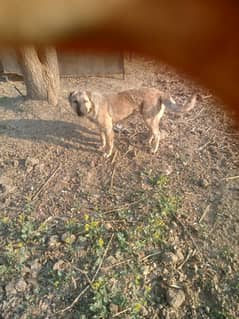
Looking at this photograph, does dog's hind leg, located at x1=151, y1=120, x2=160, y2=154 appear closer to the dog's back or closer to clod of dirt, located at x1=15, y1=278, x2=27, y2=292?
the dog's back

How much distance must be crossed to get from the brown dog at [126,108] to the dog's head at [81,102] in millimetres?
15

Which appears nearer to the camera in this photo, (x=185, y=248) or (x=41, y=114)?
(x=185, y=248)

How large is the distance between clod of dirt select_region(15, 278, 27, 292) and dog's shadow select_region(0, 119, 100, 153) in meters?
1.07

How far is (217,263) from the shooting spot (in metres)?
1.49

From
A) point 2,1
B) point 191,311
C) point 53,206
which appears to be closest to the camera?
point 2,1

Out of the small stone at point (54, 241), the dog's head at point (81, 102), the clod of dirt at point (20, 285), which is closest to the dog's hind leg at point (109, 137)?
the dog's head at point (81, 102)

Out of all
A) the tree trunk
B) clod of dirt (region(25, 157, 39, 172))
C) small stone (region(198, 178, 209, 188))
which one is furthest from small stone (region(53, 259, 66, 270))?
the tree trunk

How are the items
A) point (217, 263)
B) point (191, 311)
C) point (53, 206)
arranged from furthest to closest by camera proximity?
point (53, 206) → point (217, 263) → point (191, 311)

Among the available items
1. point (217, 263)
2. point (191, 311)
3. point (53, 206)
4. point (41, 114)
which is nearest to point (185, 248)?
point (217, 263)

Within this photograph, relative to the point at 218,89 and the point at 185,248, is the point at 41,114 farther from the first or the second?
the point at 218,89

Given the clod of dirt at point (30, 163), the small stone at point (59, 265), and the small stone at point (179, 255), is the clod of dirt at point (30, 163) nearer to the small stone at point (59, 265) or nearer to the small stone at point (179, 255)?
the small stone at point (59, 265)

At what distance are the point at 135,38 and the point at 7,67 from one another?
12.3 ft

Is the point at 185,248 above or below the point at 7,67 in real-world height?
below

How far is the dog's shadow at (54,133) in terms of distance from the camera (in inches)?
93.0
